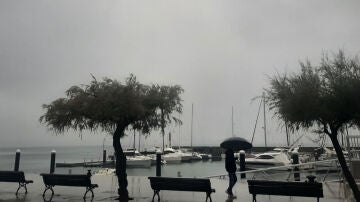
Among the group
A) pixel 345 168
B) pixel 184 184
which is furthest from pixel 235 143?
pixel 345 168

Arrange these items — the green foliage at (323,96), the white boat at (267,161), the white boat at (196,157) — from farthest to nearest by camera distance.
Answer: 1. the white boat at (196,157)
2. the white boat at (267,161)
3. the green foliage at (323,96)

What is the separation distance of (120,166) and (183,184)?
9.29ft

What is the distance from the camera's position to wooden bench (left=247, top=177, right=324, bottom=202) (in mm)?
9922

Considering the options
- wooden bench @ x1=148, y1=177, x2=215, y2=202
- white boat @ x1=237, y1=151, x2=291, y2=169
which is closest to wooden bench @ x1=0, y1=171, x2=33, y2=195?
wooden bench @ x1=148, y1=177, x2=215, y2=202

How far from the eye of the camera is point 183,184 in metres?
11.4

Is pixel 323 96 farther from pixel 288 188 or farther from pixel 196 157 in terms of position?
pixel 196 157

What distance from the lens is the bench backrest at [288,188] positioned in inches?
391

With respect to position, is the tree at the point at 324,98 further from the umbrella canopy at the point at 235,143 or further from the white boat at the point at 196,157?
the white boat at the point at 196,157

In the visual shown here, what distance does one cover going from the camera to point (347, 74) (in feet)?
32.0

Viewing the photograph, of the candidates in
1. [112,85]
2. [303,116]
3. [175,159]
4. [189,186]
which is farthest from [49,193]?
[175,159]

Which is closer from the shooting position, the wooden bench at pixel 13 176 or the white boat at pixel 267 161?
the wooden bench at pixel 13 176

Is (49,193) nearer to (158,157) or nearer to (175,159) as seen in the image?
(158,157)

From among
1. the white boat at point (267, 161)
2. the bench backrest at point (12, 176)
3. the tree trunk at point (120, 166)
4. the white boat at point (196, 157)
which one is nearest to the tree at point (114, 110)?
the tree trunk at point (120, 166)

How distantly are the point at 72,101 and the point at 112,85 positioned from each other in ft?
5.10
